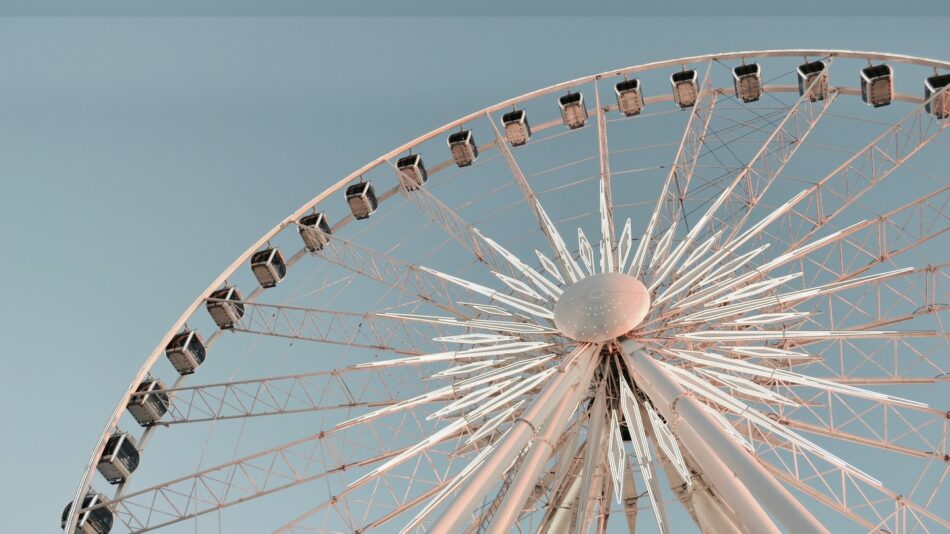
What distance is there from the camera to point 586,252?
17875 mm

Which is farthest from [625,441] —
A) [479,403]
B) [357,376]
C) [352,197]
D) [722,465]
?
[352,197]

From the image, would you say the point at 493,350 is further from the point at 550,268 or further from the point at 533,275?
the point at 550,268

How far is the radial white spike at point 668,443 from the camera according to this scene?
1476 centimetres

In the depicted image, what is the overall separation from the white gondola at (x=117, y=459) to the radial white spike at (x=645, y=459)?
450 inches

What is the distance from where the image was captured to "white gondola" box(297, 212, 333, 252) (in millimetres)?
22641

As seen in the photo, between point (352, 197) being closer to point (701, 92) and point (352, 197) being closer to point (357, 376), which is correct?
point (357, 376)

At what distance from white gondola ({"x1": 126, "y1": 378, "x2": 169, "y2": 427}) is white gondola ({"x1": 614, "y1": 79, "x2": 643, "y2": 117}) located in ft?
44.1

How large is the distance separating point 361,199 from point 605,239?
26.6 ft

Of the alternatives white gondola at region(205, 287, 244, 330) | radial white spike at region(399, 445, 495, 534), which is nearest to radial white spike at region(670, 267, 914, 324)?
radial white spike at region(399, 445, 495, 534)

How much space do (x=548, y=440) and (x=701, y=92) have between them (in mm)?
12146

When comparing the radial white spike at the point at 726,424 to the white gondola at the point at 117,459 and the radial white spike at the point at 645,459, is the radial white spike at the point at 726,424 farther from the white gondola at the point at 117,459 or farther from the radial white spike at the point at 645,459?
the white gondola at the point at 117,459

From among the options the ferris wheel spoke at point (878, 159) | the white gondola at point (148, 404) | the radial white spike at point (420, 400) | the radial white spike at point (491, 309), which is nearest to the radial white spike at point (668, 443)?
the radial white spike at point (491, 309)

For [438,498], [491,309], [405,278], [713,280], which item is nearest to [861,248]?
[713,280]

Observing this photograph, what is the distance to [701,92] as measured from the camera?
21516 mm
